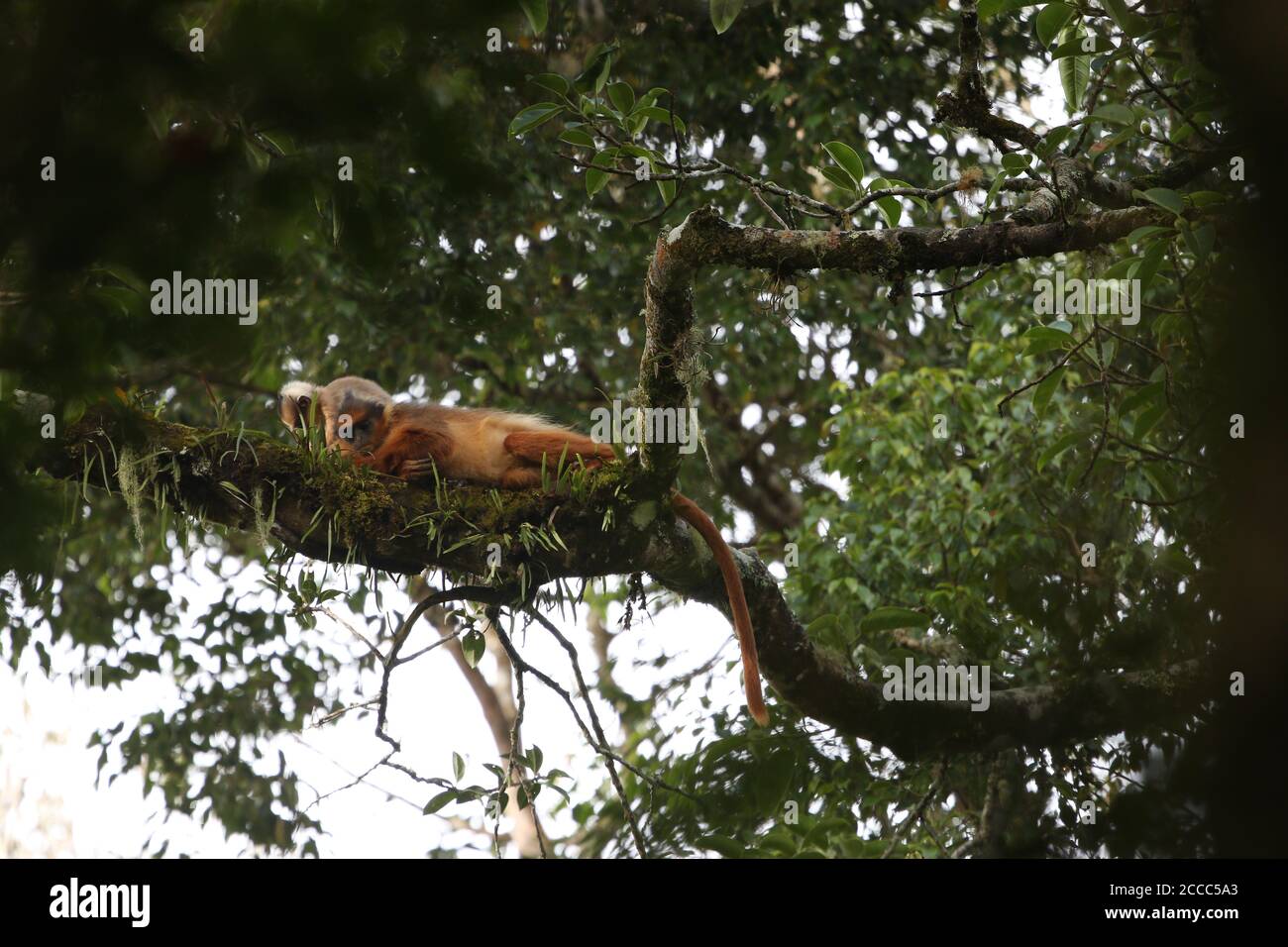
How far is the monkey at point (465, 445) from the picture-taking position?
12.3 ft

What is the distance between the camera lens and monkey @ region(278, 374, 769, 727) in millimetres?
3748

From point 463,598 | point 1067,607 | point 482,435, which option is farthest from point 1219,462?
point 482,435

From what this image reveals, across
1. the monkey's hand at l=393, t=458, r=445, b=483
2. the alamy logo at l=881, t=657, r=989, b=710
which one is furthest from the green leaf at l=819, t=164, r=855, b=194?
the alamy logo at l=881, t=657, r=989, b=710

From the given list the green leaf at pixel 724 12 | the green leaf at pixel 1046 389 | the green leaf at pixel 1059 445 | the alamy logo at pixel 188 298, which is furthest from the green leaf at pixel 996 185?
the alamy logo at pixel 188 298

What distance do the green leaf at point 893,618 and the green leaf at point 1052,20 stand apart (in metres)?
1.88

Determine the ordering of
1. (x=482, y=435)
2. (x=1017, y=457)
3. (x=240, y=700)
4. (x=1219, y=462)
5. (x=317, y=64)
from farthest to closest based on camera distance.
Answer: (x=240, y=700), (x=1017, y=457), (x=482, y=435), (x=317, y=64), (x=1219, y=462)

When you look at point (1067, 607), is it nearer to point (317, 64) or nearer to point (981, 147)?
point (317, 64)

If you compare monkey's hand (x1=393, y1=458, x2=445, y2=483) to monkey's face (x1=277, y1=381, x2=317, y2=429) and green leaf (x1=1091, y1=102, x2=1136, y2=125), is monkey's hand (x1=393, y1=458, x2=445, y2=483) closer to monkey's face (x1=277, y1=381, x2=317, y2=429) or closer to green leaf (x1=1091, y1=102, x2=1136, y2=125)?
monkey's face (x1=277, y1=381, x2=317, y2=429)

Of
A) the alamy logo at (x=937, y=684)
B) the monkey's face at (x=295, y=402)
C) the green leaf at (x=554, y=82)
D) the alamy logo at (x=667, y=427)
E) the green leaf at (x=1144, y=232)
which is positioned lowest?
the alamy logo at (x=937, y=684)

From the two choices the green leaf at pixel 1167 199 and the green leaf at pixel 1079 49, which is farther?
the green leaf at pixel 1079 49

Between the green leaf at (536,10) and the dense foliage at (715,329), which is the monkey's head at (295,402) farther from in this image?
the green leaf at (536,10)

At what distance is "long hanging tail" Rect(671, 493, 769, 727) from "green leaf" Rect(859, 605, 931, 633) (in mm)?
587

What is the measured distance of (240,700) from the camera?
274 inches

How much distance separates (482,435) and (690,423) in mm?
1256
